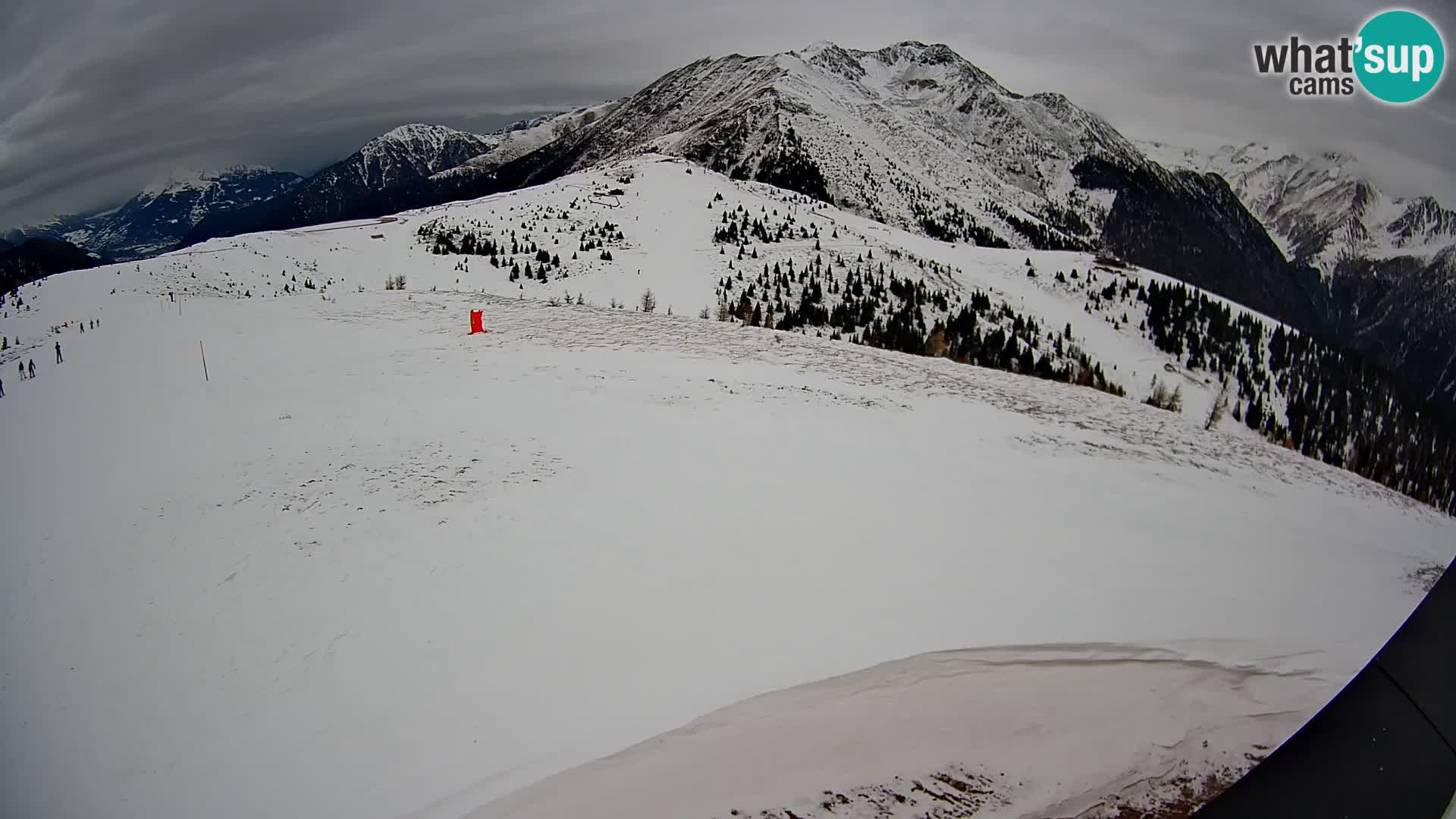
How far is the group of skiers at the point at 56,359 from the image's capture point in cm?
244

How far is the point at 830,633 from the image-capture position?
2.26 m

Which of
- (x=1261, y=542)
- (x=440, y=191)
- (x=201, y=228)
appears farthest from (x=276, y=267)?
(x=201, y=228)

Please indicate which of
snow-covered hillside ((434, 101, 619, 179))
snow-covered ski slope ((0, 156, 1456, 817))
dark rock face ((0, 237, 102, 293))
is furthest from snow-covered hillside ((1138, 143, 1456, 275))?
snow-covered hillside ((434, 101, 619, 179))

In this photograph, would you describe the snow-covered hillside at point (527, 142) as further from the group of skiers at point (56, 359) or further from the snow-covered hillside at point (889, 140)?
the group of skiers at point (56, 359)

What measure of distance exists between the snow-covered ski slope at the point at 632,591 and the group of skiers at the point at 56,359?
4 centimetres

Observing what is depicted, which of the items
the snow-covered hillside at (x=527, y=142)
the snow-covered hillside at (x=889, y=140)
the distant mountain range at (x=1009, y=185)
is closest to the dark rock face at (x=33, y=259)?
the distant mountain range at (x=1009, y=185)

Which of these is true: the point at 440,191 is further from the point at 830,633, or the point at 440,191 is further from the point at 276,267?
the point at 830,633

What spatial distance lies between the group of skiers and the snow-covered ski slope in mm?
41

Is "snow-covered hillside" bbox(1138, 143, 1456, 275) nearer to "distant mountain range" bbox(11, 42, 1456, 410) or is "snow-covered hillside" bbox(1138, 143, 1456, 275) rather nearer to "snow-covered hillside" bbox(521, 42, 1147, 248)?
"distant mountain range" bbox(11, 42, 1456, 410)

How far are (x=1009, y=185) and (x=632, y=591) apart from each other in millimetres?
116262

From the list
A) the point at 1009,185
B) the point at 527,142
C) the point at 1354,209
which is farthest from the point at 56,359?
the point at 527,142

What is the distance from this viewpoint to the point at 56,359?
2969mm

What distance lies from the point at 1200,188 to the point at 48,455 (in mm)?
188084

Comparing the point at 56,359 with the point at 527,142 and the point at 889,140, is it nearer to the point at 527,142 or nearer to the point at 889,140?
the point at 889,140
